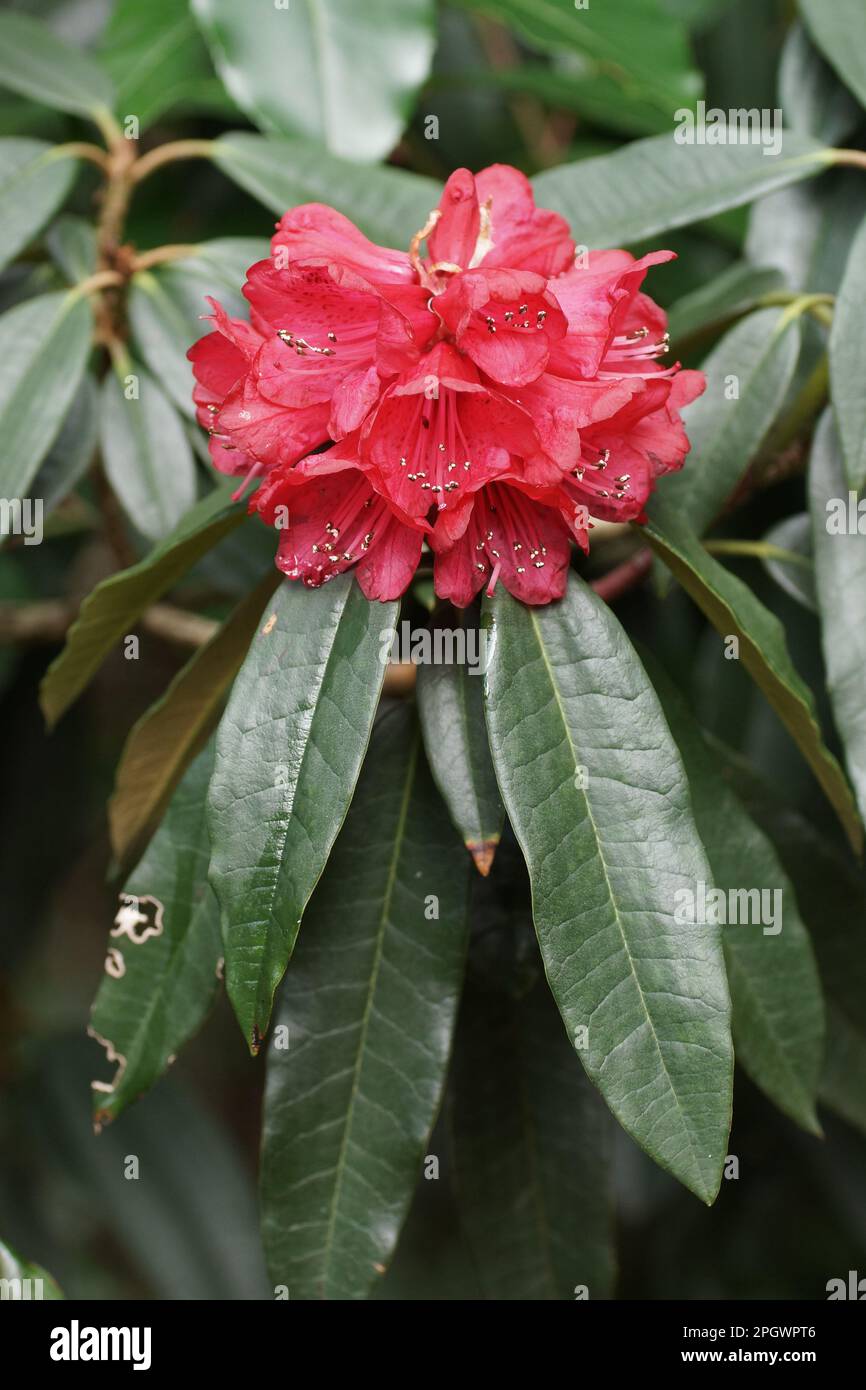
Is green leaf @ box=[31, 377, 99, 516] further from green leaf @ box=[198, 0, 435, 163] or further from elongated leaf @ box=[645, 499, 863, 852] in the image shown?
elongated leaf @ box=[645, 499, 863, 852]

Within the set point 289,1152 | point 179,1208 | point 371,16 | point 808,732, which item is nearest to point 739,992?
point 808,732

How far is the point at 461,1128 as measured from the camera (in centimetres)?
112

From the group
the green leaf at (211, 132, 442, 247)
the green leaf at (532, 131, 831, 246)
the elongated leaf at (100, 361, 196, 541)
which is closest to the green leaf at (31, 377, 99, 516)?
the elongated leaf at (100, 361, 196, 541)

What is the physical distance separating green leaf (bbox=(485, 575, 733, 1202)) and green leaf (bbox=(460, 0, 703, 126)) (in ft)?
2.84

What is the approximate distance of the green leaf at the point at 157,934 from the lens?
0.95 m

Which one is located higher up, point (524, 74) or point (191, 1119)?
point (524, 74)

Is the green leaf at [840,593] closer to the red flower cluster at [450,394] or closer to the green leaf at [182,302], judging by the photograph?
the red flower cluster at [450,394]

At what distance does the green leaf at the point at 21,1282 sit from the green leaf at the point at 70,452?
0.66 meters

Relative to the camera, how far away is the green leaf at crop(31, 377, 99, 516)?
1.17 meters

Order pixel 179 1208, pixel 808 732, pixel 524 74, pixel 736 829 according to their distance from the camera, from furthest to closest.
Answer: pixel 179 1208, pixel 524 74, pixel 736 829, pixel 808 732

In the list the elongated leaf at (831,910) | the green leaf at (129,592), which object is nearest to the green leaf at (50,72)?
the green leaf at (129,592)

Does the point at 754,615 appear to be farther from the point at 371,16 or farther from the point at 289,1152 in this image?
the point at 371,16
